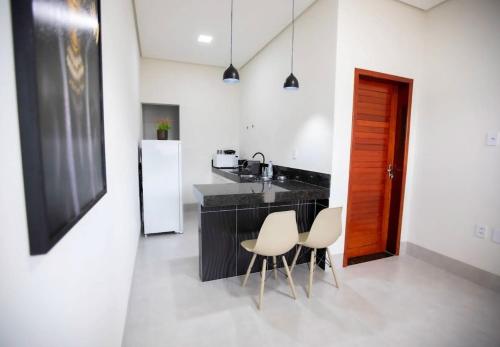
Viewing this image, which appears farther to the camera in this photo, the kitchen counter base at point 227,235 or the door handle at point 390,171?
the door handle at point 390,171

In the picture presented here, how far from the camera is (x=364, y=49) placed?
9.01 feet

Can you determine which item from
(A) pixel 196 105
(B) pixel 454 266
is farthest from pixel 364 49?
(A) pixel 196 105

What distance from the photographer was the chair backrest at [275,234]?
208 centimetres

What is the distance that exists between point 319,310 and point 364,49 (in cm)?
267

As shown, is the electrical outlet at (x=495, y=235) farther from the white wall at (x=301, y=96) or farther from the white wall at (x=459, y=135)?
the white wall at (x=301, y=96)

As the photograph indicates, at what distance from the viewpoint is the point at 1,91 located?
17.7 inches

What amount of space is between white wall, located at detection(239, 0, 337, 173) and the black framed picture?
7.72ft

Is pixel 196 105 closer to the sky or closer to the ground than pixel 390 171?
closer to the sky

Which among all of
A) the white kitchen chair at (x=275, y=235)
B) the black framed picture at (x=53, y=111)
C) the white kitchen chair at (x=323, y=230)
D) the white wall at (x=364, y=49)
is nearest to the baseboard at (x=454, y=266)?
the white wall at (x=364, y=49)

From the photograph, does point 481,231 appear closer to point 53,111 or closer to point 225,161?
point 53,111

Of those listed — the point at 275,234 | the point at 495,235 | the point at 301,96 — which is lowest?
the point at 495,235

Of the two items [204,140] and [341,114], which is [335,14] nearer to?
[341,114]

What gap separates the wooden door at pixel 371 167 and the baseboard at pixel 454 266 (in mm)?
332

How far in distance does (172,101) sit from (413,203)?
4459 millimetres
